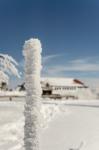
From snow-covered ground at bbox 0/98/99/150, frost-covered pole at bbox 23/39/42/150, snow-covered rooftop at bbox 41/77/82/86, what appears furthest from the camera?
snow-covered rooftop at bbox 41/77/82/86

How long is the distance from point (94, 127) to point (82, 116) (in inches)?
142

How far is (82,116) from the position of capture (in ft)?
68.4

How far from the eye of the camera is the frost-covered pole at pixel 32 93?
3.96 m

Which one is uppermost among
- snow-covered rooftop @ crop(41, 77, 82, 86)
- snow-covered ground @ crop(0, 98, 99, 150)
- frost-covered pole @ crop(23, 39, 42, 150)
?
snow-covered rooftop @ crop(41, 77, 82, 86)

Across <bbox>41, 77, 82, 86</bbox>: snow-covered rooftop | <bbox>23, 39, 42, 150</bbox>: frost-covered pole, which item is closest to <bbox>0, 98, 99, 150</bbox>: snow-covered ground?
<bbox>23, 39, 42, 150</bbox>: frost-covered pole

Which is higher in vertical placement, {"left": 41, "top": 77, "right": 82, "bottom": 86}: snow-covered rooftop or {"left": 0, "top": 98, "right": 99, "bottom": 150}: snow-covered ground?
{"left": 41, "top": 77, "right": 82, "bottom": 86}: snow-covered rooftop

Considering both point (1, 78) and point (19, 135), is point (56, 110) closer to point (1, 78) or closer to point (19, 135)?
point (1, 78)

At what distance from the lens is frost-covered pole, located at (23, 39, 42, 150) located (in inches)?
156

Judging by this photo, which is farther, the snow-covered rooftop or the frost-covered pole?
the snow-covered rooftop

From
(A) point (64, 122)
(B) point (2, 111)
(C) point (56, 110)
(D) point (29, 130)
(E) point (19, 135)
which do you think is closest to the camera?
(D) point (29, 130)

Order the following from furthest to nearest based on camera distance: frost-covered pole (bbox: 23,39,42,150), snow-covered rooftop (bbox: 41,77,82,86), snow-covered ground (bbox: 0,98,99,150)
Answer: snow-covered rooftop (bbox: 41,77,82,86), snow-covered ground (bbox: 0,98,99,150), frost-covered pole (bbox: 23,39,42,150)

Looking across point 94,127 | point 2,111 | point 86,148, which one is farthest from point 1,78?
point 86,148

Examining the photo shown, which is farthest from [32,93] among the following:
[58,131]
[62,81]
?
[62,81]

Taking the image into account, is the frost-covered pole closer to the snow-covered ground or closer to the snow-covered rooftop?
the snow-covered ground
